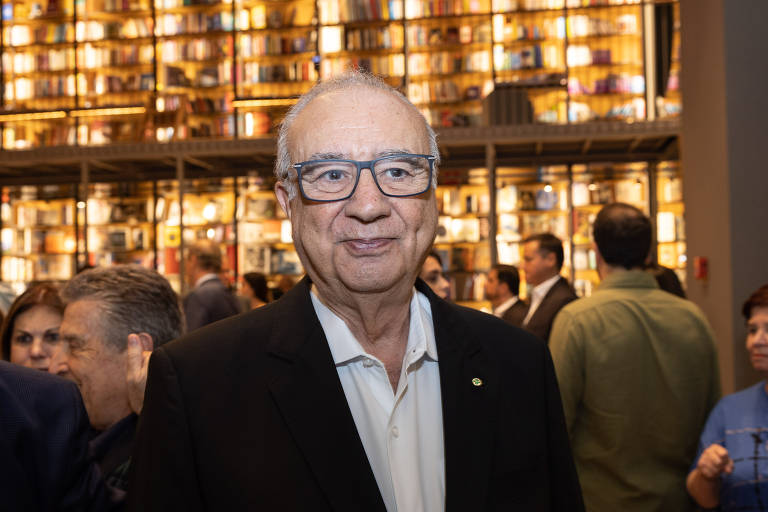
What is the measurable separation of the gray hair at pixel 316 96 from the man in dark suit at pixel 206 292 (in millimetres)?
4055

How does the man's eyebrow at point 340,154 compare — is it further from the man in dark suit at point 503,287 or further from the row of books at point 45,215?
the row of books at point 45,215

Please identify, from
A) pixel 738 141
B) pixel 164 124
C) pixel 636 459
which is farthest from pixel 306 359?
pixel 164 124

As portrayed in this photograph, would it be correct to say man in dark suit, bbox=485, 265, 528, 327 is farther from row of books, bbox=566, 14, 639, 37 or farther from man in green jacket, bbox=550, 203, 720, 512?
row of books, bbox=566, 14, 639, 37

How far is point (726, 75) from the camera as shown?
404 cm

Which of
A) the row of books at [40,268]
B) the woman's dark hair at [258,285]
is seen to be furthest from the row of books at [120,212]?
the woman's dark hair at [258,285]

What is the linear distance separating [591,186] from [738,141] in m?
6.65

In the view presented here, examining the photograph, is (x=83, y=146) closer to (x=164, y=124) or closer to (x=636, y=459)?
(x=164, y=124)

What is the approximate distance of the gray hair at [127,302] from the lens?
6.32 feet

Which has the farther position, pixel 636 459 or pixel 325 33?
pixel 325 33

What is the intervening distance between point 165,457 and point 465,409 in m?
0.52

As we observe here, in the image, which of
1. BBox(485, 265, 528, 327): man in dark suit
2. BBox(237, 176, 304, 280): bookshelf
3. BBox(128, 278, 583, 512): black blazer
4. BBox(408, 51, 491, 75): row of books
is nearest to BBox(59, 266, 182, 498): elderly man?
BBox(128, 278, 583, 512): black blazer

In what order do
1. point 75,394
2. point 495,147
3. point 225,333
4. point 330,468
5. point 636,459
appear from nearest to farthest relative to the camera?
1. point 330,468
2. point 225,333
3. point 75,394
4. point 636,459
5. point 495,147

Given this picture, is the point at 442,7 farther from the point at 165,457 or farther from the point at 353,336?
the point at 165,457

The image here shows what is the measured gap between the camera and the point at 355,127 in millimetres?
1255
